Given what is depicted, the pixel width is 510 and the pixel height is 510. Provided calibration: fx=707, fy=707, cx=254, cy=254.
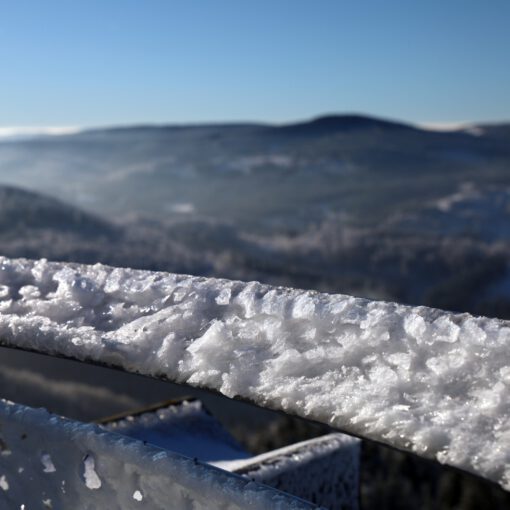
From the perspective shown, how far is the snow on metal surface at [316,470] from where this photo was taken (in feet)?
6.13

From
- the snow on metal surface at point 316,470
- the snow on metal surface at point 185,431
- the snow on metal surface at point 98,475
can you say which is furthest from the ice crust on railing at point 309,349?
the snow on metal surface at point 185,431

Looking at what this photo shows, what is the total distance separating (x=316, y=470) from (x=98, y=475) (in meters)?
1.08

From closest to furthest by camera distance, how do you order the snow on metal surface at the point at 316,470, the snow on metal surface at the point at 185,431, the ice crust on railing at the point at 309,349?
the ice crust on railing at the point at 309,349
the snow on metal surface at the point at 316,470
the snow on metal surface at the point at 185,431

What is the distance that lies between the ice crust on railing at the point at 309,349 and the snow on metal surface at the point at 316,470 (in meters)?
0.76

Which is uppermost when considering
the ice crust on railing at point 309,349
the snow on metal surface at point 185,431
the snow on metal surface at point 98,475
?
the ice crust on railing at point 309,349

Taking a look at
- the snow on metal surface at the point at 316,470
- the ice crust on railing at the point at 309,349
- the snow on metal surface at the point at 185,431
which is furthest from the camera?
the snow on metal surface at the point at 185,431

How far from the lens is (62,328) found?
3.90ft

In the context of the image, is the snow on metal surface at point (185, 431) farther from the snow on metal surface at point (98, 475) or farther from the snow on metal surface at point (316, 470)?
the snow on metal surface at point (98, 475)

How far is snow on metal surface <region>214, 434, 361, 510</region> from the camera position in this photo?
1.87 m

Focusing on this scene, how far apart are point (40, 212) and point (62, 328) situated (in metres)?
80.7

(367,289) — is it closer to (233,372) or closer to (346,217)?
(346,217)

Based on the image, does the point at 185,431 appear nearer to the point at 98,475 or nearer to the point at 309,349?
the point at 98,475

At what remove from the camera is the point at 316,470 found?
6.56ft

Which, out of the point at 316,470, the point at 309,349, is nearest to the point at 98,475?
the point at 309,349
